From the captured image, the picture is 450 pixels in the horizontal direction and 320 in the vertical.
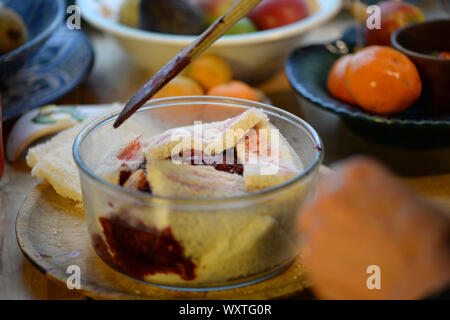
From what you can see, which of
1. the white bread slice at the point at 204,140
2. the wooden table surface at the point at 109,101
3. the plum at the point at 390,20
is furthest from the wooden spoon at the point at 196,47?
the plum at the point at 390,20

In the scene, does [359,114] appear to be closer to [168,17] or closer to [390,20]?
[390,20]

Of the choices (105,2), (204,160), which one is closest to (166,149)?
(204,160)

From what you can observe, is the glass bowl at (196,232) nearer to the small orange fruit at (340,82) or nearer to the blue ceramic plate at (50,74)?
the small orange fruit at (340,82)

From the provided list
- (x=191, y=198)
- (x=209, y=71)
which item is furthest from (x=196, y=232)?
(x=209, y=71)

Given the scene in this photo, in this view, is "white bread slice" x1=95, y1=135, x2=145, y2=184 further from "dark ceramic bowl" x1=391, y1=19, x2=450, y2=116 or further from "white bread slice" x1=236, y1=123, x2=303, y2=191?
"dark ceramic bowl" x1=391, y1=19, x2=450, y2=116
